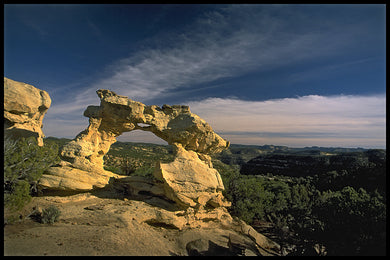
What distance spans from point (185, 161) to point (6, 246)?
31.7 feet

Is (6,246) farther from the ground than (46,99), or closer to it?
closer to it

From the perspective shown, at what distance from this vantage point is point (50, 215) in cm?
955

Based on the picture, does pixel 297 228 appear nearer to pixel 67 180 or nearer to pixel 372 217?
pixel 372 217

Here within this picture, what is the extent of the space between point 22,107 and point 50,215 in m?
7.18

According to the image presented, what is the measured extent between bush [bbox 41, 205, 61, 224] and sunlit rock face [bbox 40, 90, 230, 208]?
2.12 meters

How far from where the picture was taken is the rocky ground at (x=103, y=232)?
7.39 meters

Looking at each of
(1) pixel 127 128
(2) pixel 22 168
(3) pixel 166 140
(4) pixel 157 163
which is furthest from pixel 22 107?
(3) pixel 166 140

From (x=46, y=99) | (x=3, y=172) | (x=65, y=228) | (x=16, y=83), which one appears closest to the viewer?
(x=3, y=172)

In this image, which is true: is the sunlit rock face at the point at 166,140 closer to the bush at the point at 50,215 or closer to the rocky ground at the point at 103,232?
the rocky ground at the point at 103,232

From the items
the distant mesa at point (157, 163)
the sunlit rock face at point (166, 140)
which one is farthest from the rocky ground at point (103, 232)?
the sunlit rock face at point (166, 140)

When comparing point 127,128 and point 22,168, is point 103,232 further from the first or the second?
point 127,128

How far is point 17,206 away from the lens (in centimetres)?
909

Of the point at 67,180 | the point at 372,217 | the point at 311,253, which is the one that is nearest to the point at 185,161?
the point at 67,180

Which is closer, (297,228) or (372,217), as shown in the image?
(372,217)
